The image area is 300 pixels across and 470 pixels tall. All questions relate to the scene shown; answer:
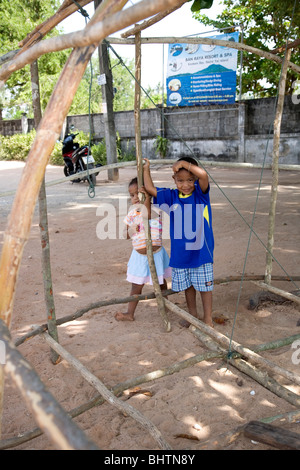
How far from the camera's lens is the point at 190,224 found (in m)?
3.00

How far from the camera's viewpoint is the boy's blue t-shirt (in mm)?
2971

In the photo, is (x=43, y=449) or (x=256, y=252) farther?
(x=256, y=252)

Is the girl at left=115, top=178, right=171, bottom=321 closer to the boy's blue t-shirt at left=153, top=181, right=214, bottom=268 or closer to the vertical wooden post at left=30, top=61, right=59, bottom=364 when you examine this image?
the boy's blue t-shirt at left=153, top=181, right=214, bottom=268

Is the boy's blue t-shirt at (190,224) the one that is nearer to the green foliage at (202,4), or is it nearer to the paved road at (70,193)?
the green foliage at (202,4)

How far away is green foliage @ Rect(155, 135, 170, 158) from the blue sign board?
1115 millimetres

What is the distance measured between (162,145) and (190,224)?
1014 centimetres

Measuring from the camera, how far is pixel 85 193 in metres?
8.67

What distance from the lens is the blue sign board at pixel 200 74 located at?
11.3m

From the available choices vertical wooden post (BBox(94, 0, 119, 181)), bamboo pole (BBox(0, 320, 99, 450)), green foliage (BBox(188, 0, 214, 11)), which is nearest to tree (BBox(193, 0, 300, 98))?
vertical wooden post (BBox(94, 0, 119, 181))

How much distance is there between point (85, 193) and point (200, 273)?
6.02 meters

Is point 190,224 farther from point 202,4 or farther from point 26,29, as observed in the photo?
point 26,29

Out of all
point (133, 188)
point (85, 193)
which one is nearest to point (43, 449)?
Answer: point (133, 188)

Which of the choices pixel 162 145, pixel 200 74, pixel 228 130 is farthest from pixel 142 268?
pixel 162 145

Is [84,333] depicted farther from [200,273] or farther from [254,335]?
[254,335]
